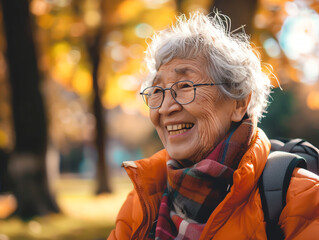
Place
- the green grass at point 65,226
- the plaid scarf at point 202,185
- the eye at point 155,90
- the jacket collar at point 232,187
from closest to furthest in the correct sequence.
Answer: the jacket collar at point 232,187
the plaid scarf at point 202,185
the eye at point 155,90
the green grass at point 65,226

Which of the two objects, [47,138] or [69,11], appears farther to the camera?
[69,11]

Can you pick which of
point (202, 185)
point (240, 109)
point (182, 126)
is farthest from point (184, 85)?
point (202, 185)

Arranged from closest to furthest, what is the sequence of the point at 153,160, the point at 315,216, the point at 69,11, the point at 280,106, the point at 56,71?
the point at 315,216 < the point at 153,160 < the point at 69,11 < the point at 56,71 < the point at 280,106

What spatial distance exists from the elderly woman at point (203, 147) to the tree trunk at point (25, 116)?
5571mm

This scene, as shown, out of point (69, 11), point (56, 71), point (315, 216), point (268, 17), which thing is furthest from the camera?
point (56, 71)

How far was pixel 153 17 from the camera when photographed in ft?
34.5

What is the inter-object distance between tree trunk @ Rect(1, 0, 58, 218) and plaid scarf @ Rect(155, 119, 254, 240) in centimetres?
588

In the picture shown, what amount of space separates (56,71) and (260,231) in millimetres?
10886

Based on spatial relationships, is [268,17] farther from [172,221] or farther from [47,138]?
[172,221]

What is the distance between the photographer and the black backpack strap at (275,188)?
1707 millimetres

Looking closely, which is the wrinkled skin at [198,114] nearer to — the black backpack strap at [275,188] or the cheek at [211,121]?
the cheek at [211,121]

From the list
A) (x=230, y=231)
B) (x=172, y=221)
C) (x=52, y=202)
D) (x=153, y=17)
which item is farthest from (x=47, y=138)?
(x=230, y=231)

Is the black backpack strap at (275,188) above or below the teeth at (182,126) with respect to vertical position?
below

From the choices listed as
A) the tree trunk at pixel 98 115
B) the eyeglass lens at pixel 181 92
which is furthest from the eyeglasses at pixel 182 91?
the tree trunk at pixel 98 115
